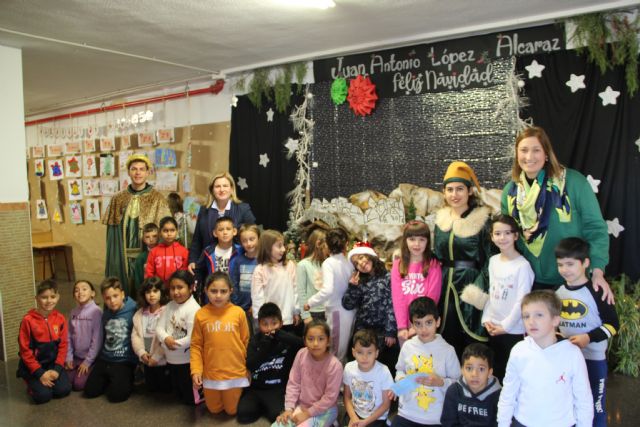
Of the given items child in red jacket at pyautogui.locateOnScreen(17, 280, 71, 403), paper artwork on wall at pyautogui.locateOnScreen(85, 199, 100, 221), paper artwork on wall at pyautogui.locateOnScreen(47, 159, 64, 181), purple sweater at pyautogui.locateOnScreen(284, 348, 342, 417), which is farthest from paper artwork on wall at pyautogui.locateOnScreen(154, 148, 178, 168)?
purple sweater at pyautogui.locateOnScreen(284, 348, 342, 417)

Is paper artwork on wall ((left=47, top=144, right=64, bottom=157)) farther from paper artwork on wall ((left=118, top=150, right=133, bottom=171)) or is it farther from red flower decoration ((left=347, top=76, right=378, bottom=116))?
red flower decoration ((left=347, top=76, right=378, bottom=116))

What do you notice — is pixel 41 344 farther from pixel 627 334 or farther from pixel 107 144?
pixel 107 144

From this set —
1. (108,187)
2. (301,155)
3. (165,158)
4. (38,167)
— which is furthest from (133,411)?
(38,167)

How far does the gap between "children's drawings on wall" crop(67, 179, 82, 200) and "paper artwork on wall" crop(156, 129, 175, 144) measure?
6.34 ft

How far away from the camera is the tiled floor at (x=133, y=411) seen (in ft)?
9.66

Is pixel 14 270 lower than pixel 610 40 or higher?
lower

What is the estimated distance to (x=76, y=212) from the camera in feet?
25.0

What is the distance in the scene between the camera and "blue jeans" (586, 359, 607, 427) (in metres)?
2.27

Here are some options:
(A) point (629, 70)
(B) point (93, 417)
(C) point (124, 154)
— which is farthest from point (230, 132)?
(A) point (629, 70)

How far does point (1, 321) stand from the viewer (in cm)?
413

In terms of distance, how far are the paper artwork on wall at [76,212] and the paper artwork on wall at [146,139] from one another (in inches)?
67.5

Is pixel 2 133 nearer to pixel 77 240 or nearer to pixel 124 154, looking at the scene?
pixel 124 154

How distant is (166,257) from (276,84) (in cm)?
213

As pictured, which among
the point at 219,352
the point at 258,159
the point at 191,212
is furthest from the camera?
the point at 191,212
